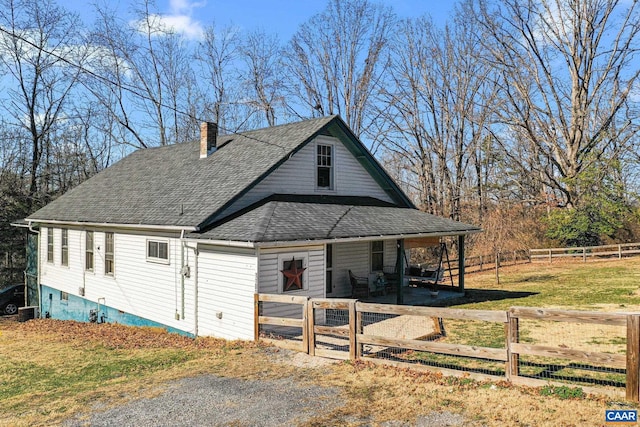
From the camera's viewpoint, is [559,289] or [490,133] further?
[490,133]

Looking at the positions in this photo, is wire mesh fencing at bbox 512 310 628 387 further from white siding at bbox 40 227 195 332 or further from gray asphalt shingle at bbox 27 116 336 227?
white siding at bbox 40 227 195 332

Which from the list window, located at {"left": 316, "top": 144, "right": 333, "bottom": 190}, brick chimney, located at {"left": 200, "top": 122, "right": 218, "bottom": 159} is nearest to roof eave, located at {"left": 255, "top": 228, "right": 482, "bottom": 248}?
window, located at {"left": 316, "top": 144, "right": 333, "bottom": 190}

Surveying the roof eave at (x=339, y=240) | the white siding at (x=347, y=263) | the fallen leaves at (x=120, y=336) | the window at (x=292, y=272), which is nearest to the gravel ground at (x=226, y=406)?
the fallen leaves at (x=120, y=336)

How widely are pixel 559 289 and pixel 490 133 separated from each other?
19.1m

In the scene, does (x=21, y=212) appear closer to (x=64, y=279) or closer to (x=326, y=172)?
(x=64, y=279)

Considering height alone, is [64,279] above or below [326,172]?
below

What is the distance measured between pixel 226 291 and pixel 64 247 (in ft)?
39.9

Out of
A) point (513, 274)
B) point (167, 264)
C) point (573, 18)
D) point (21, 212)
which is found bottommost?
point (513, 274)

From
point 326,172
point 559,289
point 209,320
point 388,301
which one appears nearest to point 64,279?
point 209,320

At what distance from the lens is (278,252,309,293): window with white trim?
38.9 ft

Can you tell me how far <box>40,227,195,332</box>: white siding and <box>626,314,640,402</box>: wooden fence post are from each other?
10.2 meters

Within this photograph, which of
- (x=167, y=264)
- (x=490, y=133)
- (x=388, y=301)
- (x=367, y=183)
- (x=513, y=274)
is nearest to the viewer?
(x=167, y=264)

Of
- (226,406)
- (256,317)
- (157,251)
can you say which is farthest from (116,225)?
(226,406)

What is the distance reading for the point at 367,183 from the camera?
18.4 metres
